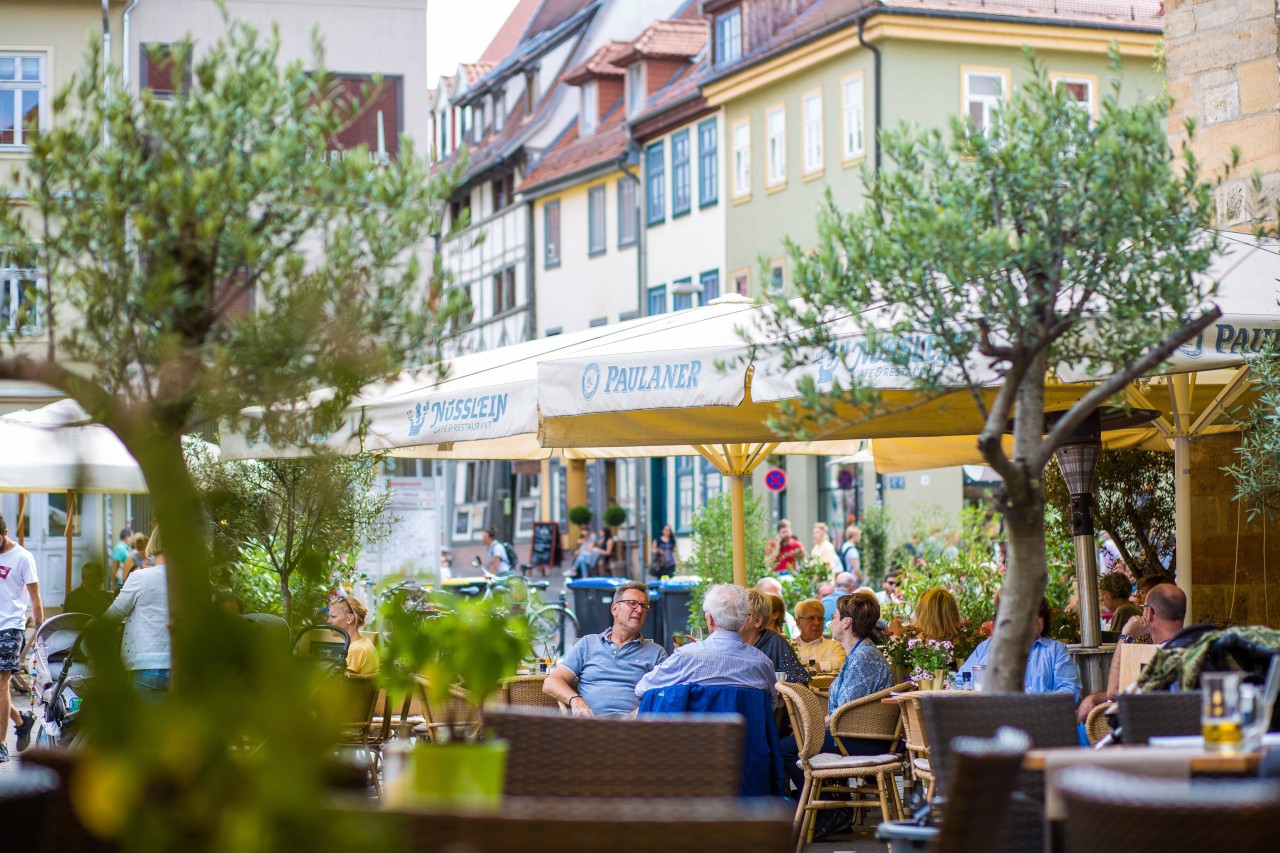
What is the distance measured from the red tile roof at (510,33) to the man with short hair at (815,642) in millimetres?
44100

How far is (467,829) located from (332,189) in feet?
7.43

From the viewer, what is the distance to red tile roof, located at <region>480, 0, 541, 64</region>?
54.2 metres

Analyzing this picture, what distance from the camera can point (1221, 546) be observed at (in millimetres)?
11570

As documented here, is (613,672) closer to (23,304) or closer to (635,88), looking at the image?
(23,304)

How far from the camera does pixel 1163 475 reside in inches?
542

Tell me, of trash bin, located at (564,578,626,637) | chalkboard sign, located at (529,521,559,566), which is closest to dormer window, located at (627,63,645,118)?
chalkboard sign, located at (529,521,559,566)

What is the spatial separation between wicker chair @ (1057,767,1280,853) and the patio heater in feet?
17.7

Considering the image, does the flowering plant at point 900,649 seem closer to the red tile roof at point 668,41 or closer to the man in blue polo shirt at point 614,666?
the man in blue polo shirt at point 614,666

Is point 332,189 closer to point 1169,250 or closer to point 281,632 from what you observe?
point 281,632

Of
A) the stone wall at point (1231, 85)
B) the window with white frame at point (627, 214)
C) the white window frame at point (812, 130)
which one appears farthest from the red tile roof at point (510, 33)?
the stone wall at point (1231, 85)

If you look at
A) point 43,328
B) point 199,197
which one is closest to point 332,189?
point 199,197

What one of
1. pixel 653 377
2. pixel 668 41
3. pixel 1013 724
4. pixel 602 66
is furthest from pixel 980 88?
pixel 1013 724

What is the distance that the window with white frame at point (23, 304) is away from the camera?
4.77 meters

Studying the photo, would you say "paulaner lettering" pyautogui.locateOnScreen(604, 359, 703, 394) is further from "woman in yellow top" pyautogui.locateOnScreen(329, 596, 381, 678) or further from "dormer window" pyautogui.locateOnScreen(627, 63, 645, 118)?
"dormer window" pyautogui.locateOnScreen(627, 63, 645, 118)
